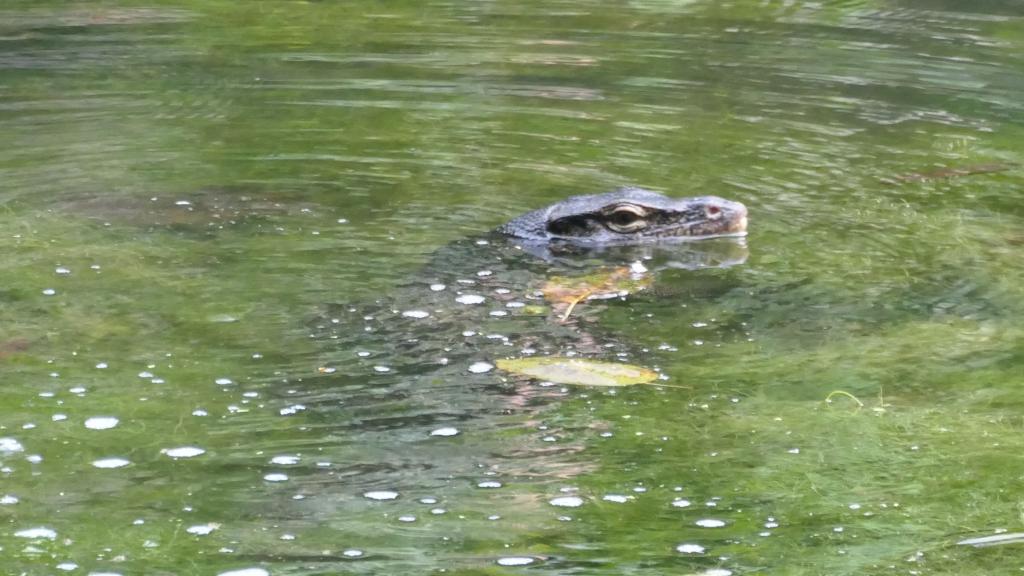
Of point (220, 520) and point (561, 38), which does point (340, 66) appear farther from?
point (220, 520)

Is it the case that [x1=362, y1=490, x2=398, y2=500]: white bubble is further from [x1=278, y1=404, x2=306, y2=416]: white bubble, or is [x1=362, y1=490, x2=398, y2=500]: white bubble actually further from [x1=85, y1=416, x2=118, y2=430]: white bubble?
[x1=85, y1=416, x2=118, y2=430]: white bubble

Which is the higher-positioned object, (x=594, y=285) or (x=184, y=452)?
(x=184, y=452)

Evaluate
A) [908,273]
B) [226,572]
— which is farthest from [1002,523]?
[908,273]

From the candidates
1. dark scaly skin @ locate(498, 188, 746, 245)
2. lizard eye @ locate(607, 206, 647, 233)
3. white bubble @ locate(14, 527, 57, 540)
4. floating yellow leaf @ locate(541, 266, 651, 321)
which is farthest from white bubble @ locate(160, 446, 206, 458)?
lizard eye @ locate(607, 206, 647, 233)

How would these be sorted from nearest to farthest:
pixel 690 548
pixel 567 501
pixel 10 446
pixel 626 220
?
1. pixel 690 548
2. pixel 567 501
3. pixel 10 446
4. pixel 626 220

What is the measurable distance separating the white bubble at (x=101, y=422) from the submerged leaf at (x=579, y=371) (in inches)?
61.9

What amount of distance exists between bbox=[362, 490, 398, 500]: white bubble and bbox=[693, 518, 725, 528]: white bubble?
1.01m

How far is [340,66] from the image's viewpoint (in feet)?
43.1

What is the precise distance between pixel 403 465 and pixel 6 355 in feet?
6.76

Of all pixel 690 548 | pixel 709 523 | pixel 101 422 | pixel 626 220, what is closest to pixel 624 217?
pixel 626 220

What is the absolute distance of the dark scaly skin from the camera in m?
8.46

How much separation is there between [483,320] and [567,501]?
6.58 ft

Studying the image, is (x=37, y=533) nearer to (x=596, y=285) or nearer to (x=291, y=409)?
(x=291, y=409)

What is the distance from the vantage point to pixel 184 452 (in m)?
5.38
